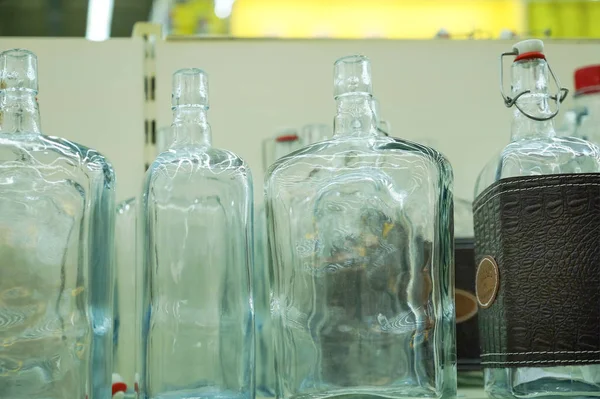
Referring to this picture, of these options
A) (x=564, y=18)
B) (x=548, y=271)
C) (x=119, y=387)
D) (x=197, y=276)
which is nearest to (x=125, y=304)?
(x=119, y=387)

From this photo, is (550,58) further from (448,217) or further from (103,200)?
(103,200)

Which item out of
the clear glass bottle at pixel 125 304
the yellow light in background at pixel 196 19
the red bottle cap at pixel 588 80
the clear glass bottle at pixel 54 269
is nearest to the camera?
the clear glass bottle at pixel 54 269

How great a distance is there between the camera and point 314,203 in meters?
0.76

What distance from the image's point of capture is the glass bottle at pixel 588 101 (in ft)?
3.57

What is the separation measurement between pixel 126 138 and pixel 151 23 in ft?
0.56

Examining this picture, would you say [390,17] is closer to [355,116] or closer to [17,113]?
[355,116]

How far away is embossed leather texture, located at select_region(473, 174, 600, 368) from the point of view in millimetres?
743

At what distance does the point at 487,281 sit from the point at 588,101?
1.33 ft

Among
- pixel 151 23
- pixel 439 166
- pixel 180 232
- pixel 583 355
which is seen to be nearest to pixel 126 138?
pixel 151 23

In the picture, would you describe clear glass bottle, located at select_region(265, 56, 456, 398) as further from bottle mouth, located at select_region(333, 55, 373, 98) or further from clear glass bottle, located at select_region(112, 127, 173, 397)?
clear glass bottle, located at select_region(112, 127, 173, 397)

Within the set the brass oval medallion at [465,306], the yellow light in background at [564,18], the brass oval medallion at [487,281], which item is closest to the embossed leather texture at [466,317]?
the brass oval medallion at [465,306]

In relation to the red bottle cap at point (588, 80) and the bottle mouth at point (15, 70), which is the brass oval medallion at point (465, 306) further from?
the bottle mouth at point (15, 70)

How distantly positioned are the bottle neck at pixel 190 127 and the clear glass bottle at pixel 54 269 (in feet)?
0.26

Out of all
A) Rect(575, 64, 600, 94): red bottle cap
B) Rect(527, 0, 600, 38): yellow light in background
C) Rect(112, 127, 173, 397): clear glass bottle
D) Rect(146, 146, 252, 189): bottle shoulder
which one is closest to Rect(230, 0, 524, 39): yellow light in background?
Rect(527, 0, 600, 38): yellow light in background
